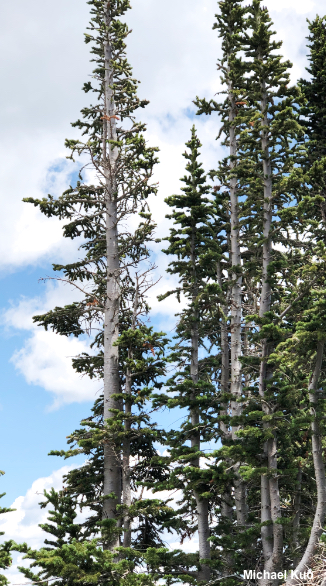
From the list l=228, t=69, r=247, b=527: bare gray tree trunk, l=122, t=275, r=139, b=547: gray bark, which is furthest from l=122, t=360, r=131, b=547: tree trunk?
l=228, t=69, r=247, b=527: bare gray tree trunk

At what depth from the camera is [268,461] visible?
14.3 m

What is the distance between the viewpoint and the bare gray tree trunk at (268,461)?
13.5 metres

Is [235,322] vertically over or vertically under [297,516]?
over

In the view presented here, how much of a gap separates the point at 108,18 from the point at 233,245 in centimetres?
1135

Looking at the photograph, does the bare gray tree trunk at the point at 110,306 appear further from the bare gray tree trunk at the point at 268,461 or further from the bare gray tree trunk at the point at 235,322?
the bare gray tree trunk at the point at 268,461

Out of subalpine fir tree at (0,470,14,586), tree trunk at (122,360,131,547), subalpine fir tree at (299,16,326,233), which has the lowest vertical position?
subalpine fir tree at (0,470,14,586)

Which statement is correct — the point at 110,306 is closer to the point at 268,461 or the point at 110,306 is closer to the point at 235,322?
the point at 235,322

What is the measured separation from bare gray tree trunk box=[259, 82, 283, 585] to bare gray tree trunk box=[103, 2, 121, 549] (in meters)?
4.13

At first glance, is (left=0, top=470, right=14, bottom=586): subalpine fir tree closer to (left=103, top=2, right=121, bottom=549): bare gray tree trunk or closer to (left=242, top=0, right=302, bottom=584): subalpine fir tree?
(left=103, top=2, right=121, bottom=549): bare gray tree trunk

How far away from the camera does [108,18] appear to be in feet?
73.4

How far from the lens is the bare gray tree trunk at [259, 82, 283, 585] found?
13547 millimetres

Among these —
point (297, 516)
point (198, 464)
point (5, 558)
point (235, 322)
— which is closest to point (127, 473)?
point (198, 464)

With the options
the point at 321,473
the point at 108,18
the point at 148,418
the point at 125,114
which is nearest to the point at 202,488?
the point at 148,418

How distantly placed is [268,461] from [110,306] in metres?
7.47
